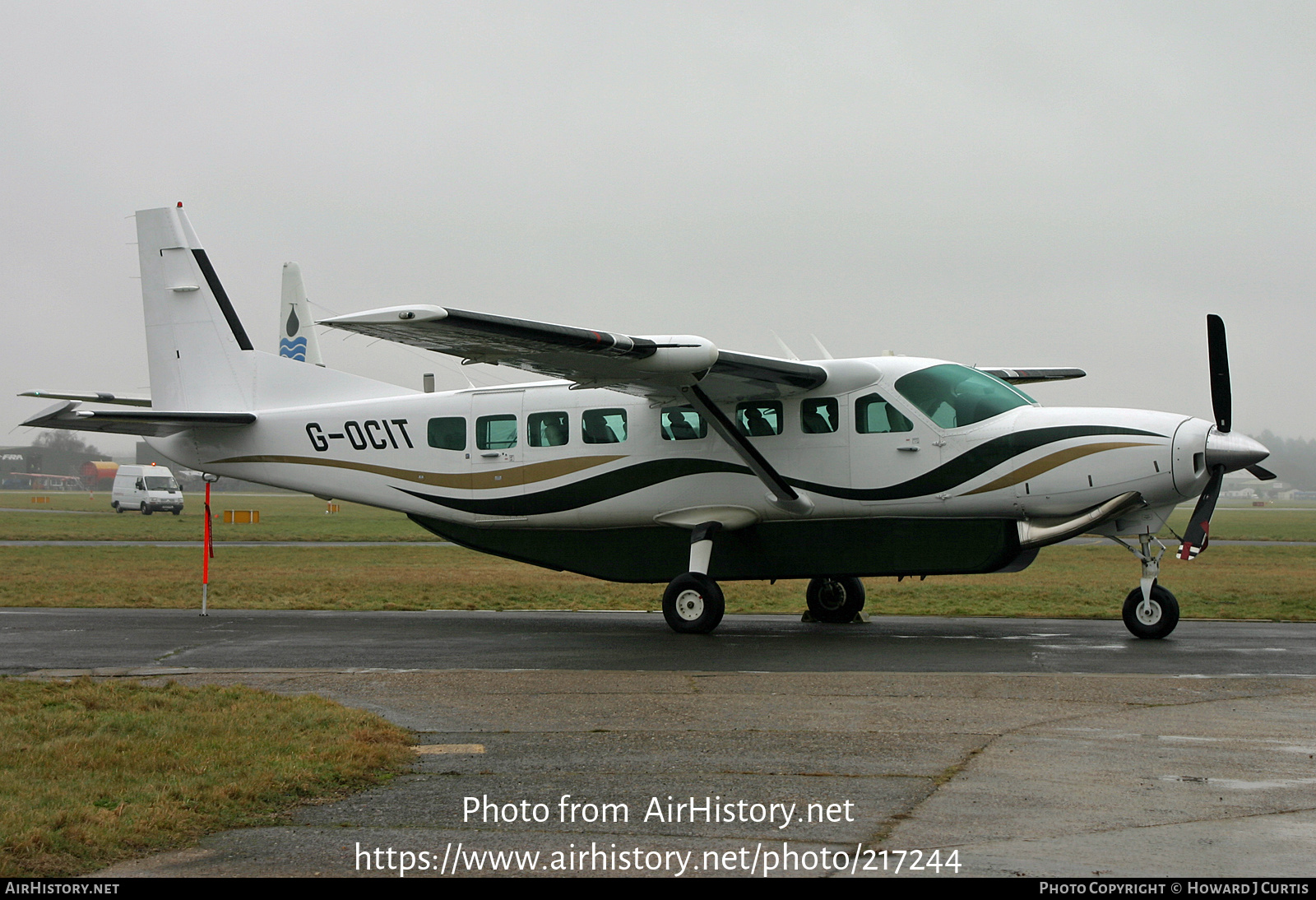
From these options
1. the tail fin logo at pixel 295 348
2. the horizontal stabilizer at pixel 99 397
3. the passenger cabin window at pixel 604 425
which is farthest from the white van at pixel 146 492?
the passenger cabin window at pixel 604 425

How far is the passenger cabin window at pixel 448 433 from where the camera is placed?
16281 mm

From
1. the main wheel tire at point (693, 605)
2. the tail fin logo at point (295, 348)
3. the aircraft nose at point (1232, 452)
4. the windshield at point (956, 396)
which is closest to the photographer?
the aircraft nose at point (1232, 452)

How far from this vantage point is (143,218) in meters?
18.2

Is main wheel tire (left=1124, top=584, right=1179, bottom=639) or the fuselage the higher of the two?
the fuselage

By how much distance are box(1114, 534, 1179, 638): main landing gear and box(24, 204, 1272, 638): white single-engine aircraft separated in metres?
0.03

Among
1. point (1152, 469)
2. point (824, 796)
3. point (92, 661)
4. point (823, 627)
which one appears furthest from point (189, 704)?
point (1152, 469)

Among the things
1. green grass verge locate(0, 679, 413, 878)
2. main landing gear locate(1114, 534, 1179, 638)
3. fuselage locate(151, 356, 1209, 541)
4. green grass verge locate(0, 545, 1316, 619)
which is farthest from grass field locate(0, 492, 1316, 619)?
green grass verge locate(0, 679, 413, 878)

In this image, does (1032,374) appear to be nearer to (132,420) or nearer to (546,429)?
(546,429)

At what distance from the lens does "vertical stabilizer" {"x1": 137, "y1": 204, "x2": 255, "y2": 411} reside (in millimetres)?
18031

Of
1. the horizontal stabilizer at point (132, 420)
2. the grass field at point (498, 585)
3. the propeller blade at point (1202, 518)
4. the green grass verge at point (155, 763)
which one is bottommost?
the grass field at point (498, 585)

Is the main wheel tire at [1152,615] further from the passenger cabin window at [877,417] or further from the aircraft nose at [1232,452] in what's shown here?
the passenger cabin window at [877,417]

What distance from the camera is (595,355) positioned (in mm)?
12219

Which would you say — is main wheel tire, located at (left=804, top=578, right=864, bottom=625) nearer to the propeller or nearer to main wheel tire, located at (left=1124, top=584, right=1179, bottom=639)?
main wheel tire, located at (left=1124, top=584, right=1179, bottom=639)

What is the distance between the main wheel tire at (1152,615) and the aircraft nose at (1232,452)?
5.31 ft
